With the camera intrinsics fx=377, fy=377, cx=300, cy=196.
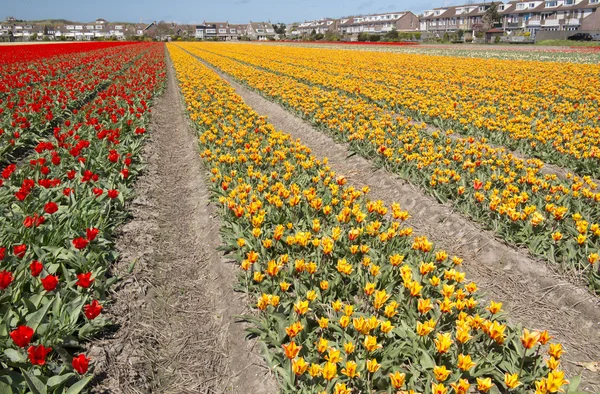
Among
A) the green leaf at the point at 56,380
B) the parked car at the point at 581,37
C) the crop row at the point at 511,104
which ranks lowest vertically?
the green leaf at the point at 56,380

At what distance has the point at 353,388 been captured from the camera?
10.3ft

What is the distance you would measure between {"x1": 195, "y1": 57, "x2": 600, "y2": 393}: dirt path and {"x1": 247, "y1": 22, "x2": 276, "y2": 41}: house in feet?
A: 509

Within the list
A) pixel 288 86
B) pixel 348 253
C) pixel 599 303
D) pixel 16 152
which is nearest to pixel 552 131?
pixel 599 303

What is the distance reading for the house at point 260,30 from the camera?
150750 millimetres

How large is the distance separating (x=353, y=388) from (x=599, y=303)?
3024 millimetres

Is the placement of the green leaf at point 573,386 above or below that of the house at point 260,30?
below

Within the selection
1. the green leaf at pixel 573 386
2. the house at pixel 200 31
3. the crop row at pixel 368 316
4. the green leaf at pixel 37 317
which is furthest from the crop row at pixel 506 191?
the house at pixel 200 31

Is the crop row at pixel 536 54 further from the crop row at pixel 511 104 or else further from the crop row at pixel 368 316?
the crop row at pixel 368 316

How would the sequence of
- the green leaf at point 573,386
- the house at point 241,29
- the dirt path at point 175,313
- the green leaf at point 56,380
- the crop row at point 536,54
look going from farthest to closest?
the house at point 241,29
the crop row at point 536,54
the dirt path at point 175,313
the green leaf at point 573,386
the green leaf at point 56,380

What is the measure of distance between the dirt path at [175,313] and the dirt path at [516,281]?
3007mm

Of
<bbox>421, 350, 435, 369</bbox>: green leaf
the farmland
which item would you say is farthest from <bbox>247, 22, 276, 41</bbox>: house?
<bbox>421, 350, 435, 369</bbox>: green leaf

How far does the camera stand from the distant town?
8262cm

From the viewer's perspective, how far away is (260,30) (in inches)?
6127

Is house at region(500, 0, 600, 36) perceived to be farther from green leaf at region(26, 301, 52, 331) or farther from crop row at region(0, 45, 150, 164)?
green leaf at region(26, 301, 52, 331)
